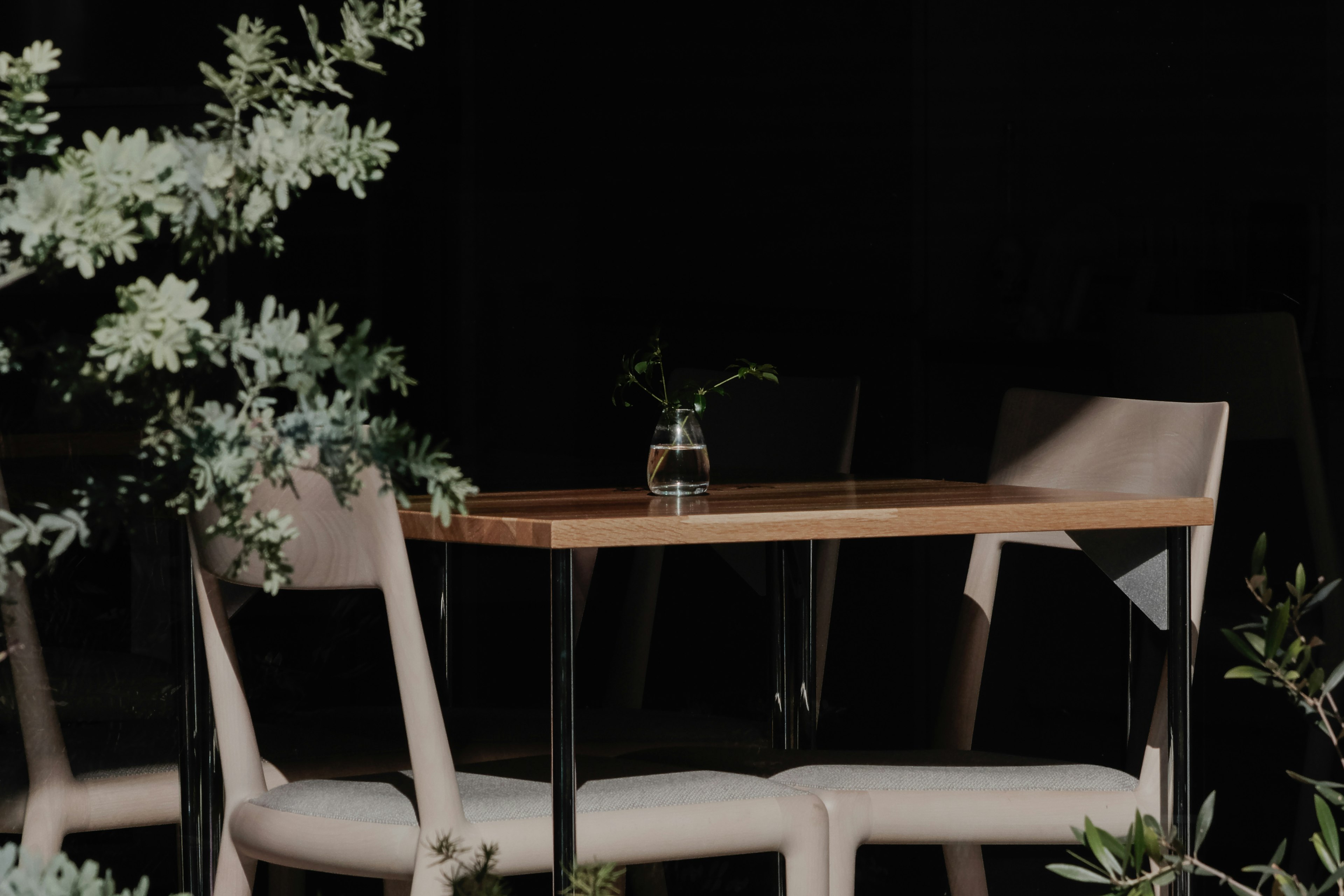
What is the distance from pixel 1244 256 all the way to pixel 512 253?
133 cm

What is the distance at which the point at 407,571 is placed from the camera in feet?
5.21

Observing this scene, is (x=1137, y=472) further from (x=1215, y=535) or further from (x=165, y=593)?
(x=165, y=593)

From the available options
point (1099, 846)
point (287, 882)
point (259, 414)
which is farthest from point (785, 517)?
point (287, 882)

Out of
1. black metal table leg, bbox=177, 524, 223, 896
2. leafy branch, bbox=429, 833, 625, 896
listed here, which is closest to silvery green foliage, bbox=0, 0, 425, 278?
leafy branch, bbox=429, 833, 625, 896

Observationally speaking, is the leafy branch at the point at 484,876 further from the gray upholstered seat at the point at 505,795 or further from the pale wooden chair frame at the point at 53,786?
the pale wooden chair frame at the point at 53,786

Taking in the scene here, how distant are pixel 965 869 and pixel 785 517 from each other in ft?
2.36

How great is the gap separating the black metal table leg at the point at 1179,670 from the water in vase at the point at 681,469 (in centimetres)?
54

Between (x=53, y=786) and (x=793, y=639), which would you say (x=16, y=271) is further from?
(x=793, y=639)

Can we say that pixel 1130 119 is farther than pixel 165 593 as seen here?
Yes

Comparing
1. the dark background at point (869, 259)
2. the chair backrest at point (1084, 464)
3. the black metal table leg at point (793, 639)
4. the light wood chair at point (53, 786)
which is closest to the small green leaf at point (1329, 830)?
the chair backrest at point (1084, 464)

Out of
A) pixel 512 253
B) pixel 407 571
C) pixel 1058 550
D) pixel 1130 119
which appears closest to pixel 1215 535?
pixel 1058 550

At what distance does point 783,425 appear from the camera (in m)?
2.78

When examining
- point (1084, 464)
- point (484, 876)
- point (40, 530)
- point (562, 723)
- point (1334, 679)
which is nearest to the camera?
point (40, 530)

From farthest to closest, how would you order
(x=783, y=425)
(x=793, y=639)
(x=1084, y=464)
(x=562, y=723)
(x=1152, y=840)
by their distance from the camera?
(x=783, y=425), (x=793, y=639), (x=1084, y=464), (x=562, y=723), (x=1152, y=840)
